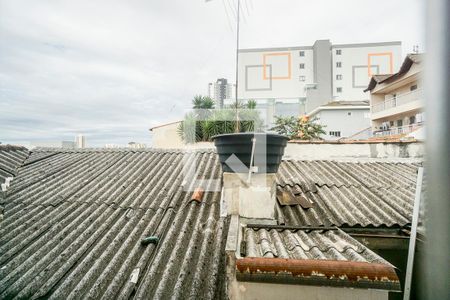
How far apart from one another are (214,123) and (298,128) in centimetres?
718

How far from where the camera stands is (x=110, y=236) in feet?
13.9

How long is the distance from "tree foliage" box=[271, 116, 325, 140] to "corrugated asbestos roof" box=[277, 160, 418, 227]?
462 inches

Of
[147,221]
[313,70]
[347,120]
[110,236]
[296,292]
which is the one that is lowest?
[110,236]

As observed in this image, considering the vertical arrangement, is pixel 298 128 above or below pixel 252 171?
above

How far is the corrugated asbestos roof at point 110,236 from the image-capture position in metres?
3.17

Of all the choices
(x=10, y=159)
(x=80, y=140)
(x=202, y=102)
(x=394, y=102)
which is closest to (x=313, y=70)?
(x=394, y=102)

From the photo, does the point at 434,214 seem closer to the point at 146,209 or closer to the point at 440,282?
the point at 440,282

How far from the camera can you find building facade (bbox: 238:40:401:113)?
124 feet

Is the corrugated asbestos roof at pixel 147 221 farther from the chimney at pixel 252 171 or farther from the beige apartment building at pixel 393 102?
the beige apartment building at pixel 393 102

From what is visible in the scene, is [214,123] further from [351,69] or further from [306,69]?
[351,69]

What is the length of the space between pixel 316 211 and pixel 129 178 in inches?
185

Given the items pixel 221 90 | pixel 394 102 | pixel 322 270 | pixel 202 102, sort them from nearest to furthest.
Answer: pixel 322 270 < pixel 202 102 < pixel 394 102 < pixel 221 90

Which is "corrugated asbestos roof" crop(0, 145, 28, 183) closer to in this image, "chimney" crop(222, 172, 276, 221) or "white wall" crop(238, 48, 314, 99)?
"chimney" crop(222, 172, 276, 221)

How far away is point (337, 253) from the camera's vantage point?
2.37 metres
